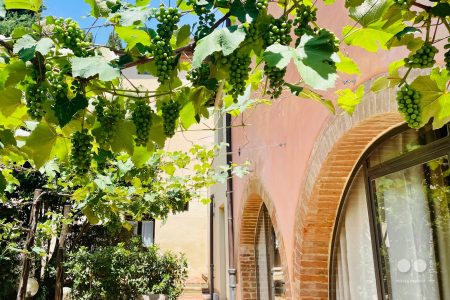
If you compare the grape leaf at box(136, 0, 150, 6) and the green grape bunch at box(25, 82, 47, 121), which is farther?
the grape leaf at box(136, 0, 150, 6)

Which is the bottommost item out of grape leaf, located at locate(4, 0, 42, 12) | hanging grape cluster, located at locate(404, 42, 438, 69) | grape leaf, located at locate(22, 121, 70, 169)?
grape leaf, located at locate(22, 121, 70, 169)

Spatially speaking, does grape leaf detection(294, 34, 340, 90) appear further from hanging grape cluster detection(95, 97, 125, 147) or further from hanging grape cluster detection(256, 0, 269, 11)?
hanging grape cluster detection(95, 97, 125, 147)

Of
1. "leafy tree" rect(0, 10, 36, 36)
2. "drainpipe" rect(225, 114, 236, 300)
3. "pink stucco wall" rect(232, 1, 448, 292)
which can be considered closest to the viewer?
"pink stucco wall" rect(232, 1, 448, 292)

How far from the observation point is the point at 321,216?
411cm

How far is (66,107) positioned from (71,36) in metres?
0.20

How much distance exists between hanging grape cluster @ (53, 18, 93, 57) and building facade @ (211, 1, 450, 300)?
200 centimetres

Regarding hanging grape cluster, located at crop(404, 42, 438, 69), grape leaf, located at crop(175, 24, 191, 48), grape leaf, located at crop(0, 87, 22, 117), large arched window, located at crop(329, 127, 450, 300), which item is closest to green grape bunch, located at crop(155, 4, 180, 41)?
grape leaf, located at crop(175, 24, 191, 48)

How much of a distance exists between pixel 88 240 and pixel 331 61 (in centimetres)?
1066

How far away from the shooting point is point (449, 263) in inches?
107

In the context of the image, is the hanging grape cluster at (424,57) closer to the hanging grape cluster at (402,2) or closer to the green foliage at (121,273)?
the hanging grape cluster at (402,2)

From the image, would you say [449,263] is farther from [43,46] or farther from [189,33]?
[43,46]

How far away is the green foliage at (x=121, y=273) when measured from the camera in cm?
854

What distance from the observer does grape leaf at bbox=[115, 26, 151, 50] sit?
1317 millimetres

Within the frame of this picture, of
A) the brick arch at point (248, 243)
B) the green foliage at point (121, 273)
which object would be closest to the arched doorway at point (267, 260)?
the brick arch at point (248, 243)
